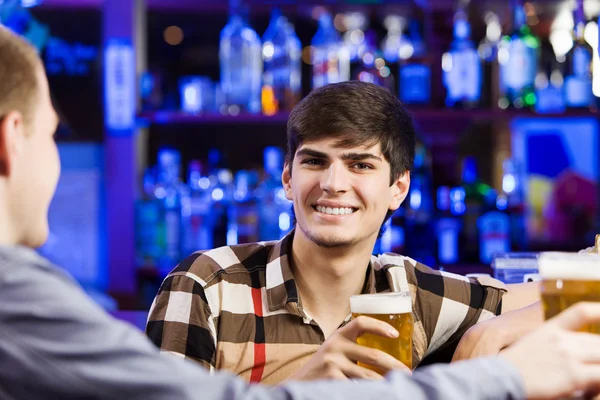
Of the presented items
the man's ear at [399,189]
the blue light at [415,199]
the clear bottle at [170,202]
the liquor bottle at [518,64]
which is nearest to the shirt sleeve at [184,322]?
the man's ear at [399,189]

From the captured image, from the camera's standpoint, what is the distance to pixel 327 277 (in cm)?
165

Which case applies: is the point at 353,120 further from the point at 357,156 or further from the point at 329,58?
the point at 329,58

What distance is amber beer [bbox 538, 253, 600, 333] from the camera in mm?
981

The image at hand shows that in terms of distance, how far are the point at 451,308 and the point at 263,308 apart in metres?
0.41

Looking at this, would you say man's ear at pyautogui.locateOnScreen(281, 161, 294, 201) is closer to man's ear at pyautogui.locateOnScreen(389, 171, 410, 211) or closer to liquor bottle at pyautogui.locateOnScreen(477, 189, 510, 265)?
man's ear at pyautogui.locateOnScreen(389, 171, 410, 211)

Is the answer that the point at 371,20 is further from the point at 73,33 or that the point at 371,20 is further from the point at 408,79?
the point at 73,33

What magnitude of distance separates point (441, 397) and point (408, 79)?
2.37m

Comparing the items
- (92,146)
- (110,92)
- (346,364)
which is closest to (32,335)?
(346,364)

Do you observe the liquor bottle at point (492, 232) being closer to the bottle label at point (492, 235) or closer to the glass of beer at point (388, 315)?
the bottle label at point (492, 235)

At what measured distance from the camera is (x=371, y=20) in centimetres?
330

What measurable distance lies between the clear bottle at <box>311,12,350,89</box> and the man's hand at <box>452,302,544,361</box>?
1.82 meters

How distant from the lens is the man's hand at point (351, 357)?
3.71 ft

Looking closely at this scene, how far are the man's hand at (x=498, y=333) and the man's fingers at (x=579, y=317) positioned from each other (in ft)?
1.23

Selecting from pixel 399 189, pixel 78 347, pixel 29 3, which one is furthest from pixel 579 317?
pixel 29 3
